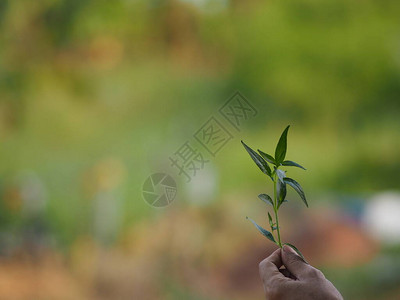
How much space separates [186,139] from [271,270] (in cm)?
230

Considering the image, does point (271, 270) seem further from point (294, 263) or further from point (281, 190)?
point (281, 190)

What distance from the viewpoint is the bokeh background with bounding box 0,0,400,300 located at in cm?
297

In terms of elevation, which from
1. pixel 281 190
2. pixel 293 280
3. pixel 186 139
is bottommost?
pixel 293 280

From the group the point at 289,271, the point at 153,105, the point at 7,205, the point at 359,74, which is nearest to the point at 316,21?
the point at 359,74

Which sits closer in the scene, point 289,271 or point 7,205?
→ point 289,271

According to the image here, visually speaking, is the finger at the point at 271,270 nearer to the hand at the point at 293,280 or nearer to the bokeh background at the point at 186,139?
the hand at the point at 293,280

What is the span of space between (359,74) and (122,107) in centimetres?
121

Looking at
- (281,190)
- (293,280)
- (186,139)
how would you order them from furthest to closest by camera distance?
(186,139), (281,190), (293,280)

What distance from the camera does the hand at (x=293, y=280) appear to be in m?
0.72

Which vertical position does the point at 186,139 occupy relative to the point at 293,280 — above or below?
above

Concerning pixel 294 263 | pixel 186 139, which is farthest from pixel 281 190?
pixel 186 139

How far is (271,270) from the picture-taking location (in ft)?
2.56

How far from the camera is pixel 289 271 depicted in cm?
80

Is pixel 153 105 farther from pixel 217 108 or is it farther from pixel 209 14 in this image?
pixel 209 14
